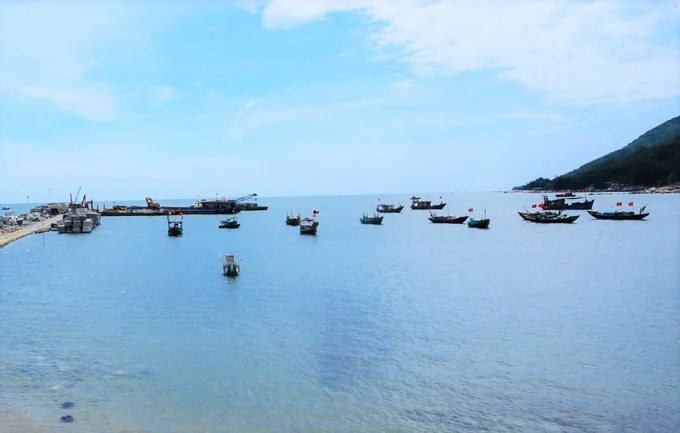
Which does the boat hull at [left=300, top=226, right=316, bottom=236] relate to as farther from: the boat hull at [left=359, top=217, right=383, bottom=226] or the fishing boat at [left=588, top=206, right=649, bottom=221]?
the fishing boat at [left=588, top=206, right=649, bottom=221]

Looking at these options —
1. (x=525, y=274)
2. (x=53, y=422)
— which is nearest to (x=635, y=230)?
(x=525, y=274)

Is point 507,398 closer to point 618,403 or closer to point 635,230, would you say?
point 618,403

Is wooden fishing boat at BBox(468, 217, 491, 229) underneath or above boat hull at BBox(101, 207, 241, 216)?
underneath

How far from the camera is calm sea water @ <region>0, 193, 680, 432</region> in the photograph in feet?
49.2

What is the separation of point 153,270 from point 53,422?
32644mm

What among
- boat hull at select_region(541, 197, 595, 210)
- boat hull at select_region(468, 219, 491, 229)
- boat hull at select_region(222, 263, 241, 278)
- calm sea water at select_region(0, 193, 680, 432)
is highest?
boat hull at select_region(541, 197, 595, 210)

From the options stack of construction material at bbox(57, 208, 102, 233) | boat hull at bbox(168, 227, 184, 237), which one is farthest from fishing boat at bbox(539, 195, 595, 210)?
stack of construction material at bbox(57, 208, 102, 233)

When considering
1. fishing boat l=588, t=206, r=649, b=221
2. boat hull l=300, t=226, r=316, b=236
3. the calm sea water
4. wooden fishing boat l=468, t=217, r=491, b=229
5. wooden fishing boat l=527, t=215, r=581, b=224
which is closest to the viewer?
the calm sea water

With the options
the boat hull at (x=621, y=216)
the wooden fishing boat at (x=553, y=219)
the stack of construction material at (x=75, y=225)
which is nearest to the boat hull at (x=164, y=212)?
the stack of construction material at (x=75, y=225)

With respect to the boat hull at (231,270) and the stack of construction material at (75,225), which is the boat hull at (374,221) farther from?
the boat hull at (231,270)

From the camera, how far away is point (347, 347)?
21031mm

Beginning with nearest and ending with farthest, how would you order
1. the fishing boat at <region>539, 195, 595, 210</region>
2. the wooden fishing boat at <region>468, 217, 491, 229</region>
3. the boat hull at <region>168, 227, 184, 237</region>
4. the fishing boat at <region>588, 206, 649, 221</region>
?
the boat hull at <region>168, 227, 184, 237</region> < the wooden fishing boat at <region>468, 217, 491, 229</region> < the fishing boat at <region>588, 206, 649, 221</region> < the fishing boat at <region>539, 195, 595, 210</region>

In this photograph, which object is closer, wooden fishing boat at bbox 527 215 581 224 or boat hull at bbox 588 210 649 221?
boat hull at bbox 588 210 649 221

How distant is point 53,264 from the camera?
49.8 metres
